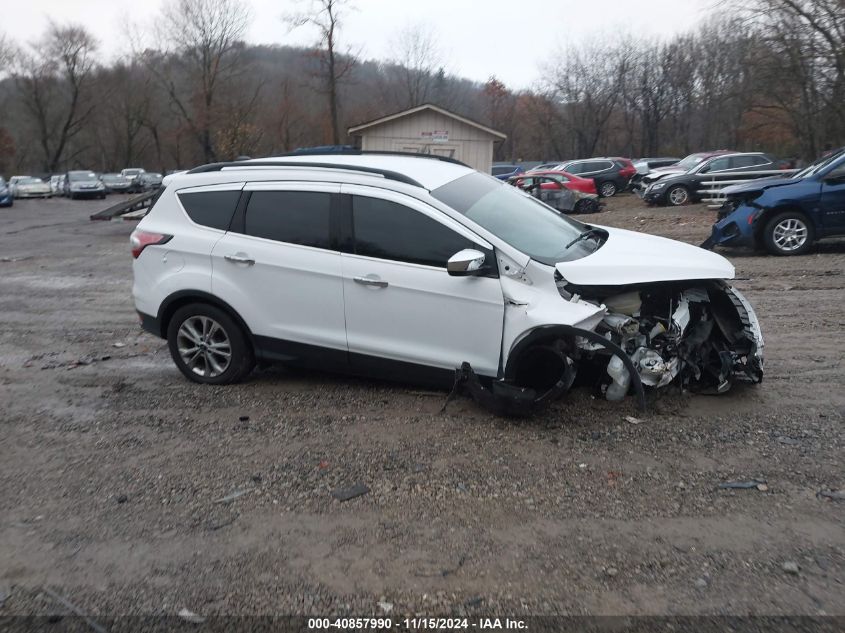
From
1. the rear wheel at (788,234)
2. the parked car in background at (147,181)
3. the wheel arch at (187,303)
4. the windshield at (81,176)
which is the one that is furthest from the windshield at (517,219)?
the parked car in background at (147,181)

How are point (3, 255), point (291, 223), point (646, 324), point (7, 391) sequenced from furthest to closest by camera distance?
point (3, 255), point (7, 391), point (291, 223), point (646, 324)

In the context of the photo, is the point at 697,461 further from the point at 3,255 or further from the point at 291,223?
the point at 3,255

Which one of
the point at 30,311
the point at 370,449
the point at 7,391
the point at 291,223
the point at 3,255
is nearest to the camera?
the point at 370,449

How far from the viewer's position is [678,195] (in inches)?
925

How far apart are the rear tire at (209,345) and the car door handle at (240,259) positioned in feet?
1.45

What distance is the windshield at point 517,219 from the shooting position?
527 centimetres

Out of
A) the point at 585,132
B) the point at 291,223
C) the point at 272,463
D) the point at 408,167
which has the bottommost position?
the point at 272,463

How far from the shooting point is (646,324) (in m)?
5.21

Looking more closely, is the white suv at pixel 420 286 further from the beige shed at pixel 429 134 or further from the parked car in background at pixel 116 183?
the parked car in background at pixel 116 183

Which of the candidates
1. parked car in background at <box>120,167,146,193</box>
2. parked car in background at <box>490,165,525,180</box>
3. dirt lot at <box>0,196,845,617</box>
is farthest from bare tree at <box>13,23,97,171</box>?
dirt lot at <box>0,196,845,617</box>

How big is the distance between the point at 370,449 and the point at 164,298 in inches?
96.2

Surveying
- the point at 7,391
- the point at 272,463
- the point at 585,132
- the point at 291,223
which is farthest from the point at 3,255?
the point at 585,132

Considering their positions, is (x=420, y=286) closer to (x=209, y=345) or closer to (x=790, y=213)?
(x=209, y=345)

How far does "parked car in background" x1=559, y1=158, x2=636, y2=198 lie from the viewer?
2992cm
